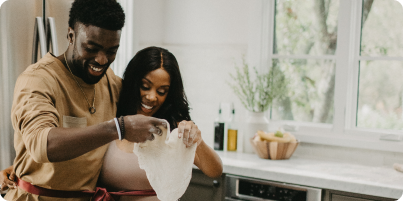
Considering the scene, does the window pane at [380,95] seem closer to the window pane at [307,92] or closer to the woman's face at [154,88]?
the window pane at [307,92]

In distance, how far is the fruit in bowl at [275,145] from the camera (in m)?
2.14

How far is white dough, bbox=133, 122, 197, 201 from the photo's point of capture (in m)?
1.30

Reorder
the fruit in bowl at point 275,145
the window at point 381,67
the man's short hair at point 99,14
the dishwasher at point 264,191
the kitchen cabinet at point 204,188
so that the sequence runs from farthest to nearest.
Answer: the window at point 381,67 → the fruit in bowl at point 275,145 → the kitchen cabinet at point 204,188 → the dishwasher at point 264,191 → the man's short hair at point 99,14

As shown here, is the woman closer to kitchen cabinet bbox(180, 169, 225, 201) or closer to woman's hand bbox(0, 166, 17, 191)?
woman's hand bbox(0, 166, 17, 191)

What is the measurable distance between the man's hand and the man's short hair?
0.35 m

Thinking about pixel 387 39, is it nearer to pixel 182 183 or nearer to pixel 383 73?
pixel 383 73

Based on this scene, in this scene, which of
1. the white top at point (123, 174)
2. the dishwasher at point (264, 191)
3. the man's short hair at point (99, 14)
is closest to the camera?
the man's short hair at point (99, 14)

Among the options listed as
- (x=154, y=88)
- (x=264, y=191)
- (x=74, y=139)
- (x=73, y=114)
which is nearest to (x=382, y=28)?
(x=264, y=191)

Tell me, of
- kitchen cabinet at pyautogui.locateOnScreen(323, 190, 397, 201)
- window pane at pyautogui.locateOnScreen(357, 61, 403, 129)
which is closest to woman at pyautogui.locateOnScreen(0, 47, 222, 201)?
kitchen cabinet at pyautogui.locateOnScreen(323, 190, 397, 201)

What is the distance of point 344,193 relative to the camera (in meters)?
1.73

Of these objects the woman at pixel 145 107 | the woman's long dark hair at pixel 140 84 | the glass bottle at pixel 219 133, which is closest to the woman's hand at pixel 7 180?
the woman at pixel 145 107

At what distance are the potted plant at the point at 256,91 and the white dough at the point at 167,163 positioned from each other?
3.53 ft

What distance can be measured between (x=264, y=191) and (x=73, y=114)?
1.15 m

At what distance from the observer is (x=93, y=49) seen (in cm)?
116
